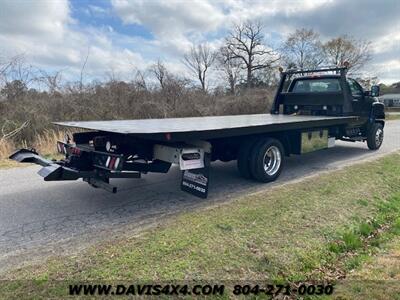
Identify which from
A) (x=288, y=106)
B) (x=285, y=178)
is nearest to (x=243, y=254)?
(x=285, y=178)

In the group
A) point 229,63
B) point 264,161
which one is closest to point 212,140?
point 264,161

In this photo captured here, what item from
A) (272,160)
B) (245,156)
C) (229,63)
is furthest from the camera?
(229,63)

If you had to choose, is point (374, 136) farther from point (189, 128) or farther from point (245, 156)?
point (189, 128)

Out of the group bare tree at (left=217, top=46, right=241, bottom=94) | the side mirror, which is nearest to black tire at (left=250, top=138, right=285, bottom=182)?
the side mirror

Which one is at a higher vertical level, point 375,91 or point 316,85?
point 316,85

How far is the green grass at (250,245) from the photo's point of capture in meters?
3.08

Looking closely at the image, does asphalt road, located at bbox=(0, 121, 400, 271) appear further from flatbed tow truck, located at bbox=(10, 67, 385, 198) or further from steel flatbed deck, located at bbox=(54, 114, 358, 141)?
steel flatbed deck, located at bbox=(54, 114, 358, 141)

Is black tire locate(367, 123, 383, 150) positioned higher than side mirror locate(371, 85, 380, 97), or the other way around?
side mirror locate(371, 85, 380, 97)

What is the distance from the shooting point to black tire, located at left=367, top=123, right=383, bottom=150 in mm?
9705

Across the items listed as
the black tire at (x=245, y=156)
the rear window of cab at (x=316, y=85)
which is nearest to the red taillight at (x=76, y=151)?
the black tire at (x=245, y=156)

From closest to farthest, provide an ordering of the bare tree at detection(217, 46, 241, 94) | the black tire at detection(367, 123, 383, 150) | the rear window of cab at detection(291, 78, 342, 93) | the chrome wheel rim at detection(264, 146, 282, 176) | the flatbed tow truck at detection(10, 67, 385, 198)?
the flatbed tow truck at detection(10, 67, 385, 198) → the chrome wheel rim at detection(264, 146, 282, 176) → the rear window of cab at detection(291, 78, 342, 93) → the black tire at detection(367, 123, 383, 150) → the bare tree at detection(217, 46, 241, 94)

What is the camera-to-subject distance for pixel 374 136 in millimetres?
9781

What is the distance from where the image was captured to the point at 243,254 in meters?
3.48

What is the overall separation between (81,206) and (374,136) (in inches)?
333
